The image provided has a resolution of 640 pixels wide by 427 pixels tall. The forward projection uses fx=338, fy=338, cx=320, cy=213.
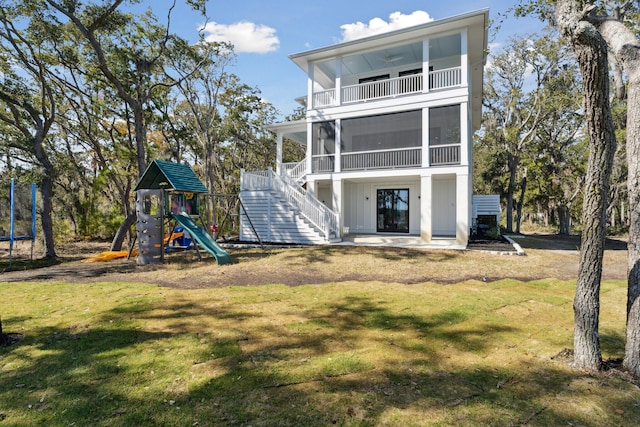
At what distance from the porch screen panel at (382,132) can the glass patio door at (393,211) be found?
2901mm

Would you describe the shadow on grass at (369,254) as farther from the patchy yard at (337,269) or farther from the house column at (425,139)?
the house column at (425,139)

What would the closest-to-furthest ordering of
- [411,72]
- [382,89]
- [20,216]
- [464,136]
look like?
1. [20,216]
2. [464,136]
3. [382,89]
4. [411,72]

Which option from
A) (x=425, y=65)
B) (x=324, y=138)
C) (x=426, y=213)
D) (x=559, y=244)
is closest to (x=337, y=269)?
(x=426, y=213)

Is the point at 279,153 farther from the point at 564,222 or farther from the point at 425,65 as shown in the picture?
the point at 564,222

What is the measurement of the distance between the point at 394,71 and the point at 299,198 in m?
8.40

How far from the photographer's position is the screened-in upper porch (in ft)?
47.7

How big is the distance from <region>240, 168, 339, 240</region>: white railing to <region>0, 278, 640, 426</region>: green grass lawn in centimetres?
868

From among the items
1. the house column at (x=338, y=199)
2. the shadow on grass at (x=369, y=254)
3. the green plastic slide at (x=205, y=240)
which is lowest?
the shadow on grass at (x=369, y=254)

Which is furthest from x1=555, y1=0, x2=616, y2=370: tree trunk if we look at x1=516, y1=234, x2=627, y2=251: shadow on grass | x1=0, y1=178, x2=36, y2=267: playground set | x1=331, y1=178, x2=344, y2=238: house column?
x1=0, y1=178, x2=36, y2=267: playground set

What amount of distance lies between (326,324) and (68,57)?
725 inches

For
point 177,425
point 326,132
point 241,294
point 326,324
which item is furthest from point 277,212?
point 177,425

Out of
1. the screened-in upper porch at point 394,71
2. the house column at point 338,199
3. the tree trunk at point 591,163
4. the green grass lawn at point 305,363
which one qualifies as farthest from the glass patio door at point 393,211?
the tree trunk at point 591,163

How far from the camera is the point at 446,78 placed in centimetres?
1462

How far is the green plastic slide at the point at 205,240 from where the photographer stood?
10.5 m
